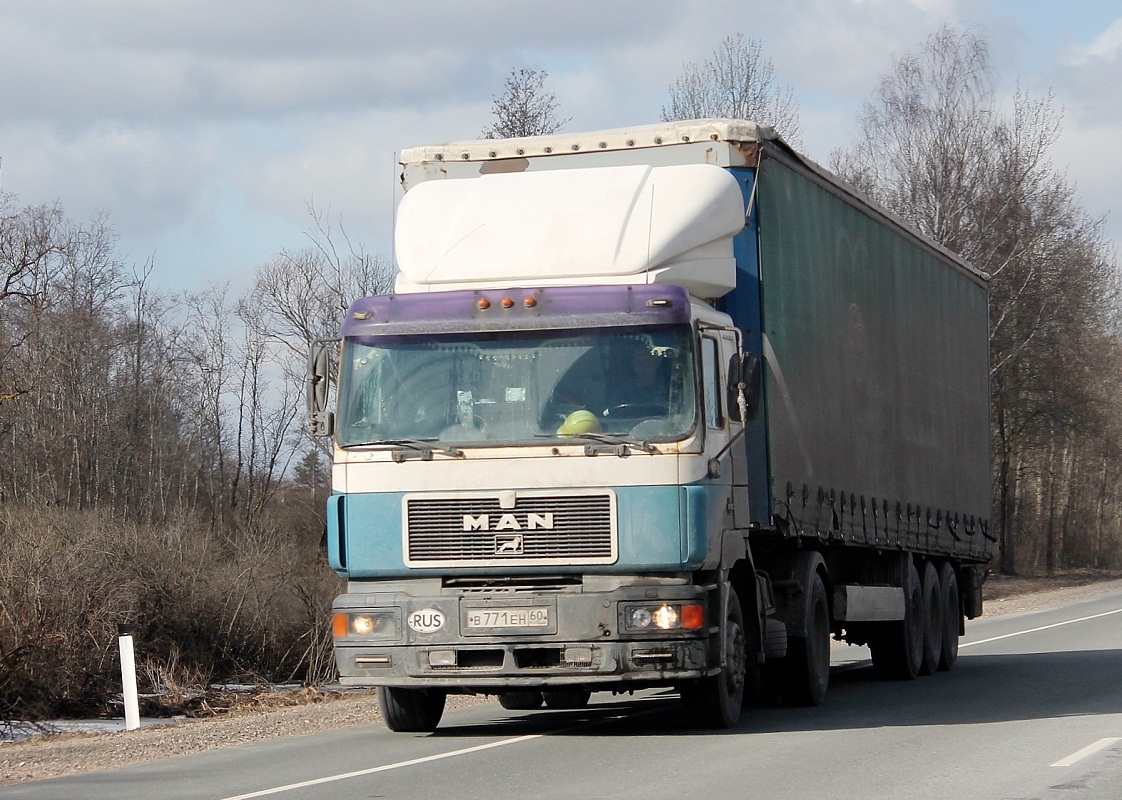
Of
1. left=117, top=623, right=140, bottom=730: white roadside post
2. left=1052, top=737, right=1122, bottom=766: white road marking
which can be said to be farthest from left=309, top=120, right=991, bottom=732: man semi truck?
left=117, top=623, right=140, bottom=730: white roadside post

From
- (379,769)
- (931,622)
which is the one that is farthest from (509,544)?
(931,622)

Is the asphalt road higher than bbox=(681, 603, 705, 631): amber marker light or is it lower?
lower

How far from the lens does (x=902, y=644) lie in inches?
Result: 643

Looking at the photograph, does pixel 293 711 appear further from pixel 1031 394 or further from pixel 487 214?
pixel 1031 394

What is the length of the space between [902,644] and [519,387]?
7.86 metres

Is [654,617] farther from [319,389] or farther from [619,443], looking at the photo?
[319,389]

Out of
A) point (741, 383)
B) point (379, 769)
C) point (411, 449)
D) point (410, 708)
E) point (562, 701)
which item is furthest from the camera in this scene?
point (562, 701)

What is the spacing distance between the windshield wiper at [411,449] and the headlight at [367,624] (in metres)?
1.06

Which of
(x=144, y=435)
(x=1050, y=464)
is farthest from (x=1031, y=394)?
(x=144, y=435)

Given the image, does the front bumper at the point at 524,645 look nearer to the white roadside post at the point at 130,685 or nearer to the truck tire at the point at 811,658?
the truck tire at the point at 811,658

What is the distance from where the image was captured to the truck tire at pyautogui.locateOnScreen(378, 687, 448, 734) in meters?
11.2

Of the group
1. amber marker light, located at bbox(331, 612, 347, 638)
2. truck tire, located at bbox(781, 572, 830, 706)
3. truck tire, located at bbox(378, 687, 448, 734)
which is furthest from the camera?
truck tire, located at bbox(781, 572, 830, 706)

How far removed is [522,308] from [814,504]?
3.65 m

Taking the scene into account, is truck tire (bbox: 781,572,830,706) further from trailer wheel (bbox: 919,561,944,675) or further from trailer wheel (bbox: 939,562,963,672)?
trailer wheel (bbox: 939,562,963,672)
